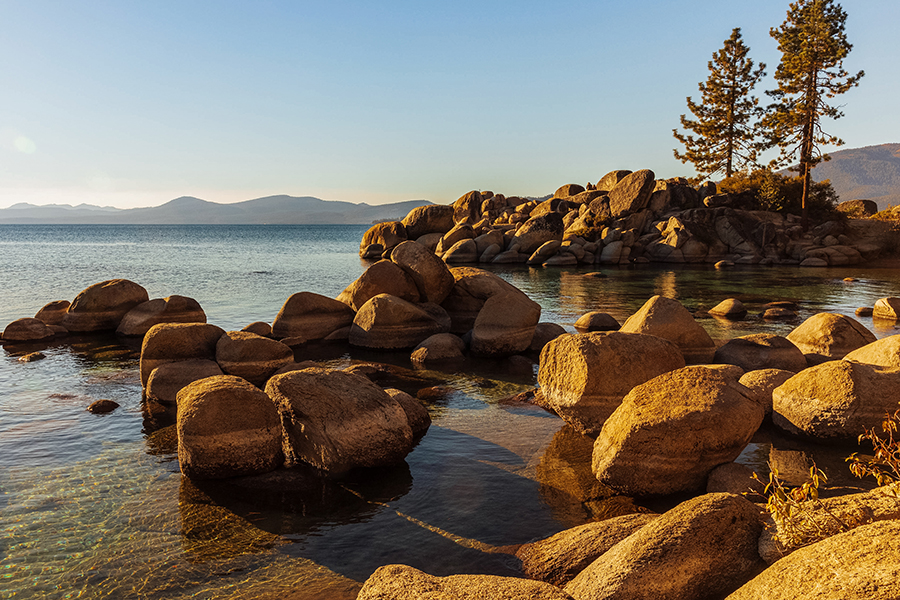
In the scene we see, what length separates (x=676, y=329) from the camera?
14.1m

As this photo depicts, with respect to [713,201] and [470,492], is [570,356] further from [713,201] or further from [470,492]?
[713,201]

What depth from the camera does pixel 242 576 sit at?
641 cm

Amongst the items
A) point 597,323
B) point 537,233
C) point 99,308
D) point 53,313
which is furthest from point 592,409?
point 537,233

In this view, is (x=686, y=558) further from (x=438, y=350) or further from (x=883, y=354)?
(x=438, y=350)

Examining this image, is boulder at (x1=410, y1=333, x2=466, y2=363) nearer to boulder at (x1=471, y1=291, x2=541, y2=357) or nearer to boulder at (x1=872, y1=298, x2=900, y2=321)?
boulder at (x1=471, y1=291, x2=541, y2=357)

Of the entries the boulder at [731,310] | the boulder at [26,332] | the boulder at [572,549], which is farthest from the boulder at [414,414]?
the boulder at [731,310]

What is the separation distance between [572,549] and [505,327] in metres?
10.3

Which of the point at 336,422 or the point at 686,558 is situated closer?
the point at 686,558

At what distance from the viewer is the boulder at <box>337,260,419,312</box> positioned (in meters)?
19.6

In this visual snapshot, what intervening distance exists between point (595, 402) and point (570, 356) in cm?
89

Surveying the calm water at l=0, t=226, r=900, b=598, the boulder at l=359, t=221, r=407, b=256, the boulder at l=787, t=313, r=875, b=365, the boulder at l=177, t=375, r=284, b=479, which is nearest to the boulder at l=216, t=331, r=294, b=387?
the calm water at l=0, t=226, r=900, b=598

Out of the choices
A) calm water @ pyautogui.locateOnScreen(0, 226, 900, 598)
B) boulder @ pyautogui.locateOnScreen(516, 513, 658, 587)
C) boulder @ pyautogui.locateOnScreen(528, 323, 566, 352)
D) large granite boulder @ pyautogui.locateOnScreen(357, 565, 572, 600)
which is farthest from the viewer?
boulder @ pyautogui.locateOnScreen(528, 323, 566, 352)

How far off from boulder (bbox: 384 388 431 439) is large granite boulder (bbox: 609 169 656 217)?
5026cm

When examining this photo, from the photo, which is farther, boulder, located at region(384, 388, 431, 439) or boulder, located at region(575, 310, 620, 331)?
boulder, located at region(575, 310, 620, 331)
